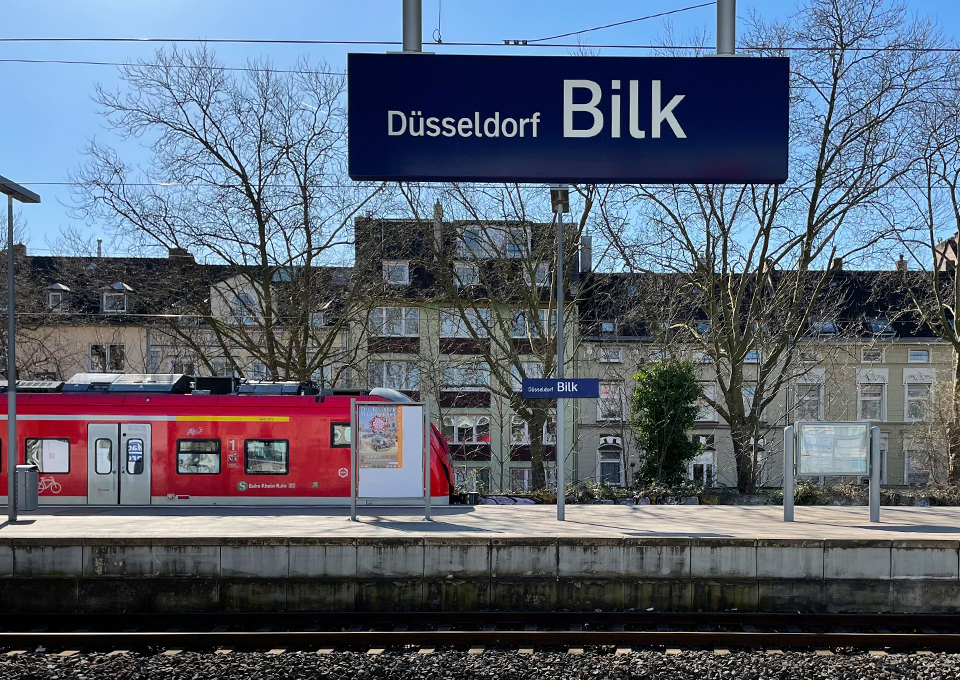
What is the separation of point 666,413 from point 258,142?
13839mm

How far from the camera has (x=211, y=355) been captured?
25391mm

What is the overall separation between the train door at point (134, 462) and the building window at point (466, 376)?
10.7 metres

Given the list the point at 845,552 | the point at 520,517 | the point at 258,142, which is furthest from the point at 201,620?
the point at 258,142

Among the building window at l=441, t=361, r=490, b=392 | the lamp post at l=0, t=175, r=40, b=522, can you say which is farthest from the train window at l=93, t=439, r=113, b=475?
the building window at l=441, t=361, r=490, b=392

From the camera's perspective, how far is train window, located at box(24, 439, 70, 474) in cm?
1659

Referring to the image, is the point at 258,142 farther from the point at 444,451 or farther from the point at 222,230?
the point at 444,451

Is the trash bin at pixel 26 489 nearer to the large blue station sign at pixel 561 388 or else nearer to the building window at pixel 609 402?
the large blue station sign at pixel 561 388

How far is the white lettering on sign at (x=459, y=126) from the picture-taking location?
588 centimetres

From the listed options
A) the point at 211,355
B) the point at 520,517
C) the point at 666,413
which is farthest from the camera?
the point at 211,355

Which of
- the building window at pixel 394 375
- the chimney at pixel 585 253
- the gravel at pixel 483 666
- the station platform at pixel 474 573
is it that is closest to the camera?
the gravel at pixel 483 666

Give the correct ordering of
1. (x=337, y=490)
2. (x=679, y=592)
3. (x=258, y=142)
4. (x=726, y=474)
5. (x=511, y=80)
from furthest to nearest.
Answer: (x=726, y=474), (x=258, y=142), (x=337, y=490), (x=679, y=592), (x=511, y=80)

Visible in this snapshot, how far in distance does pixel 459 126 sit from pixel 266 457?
12399mm

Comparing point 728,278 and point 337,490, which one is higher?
point 728,278

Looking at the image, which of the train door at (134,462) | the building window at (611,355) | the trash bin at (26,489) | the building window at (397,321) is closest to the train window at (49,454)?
the train door at (134,462)
